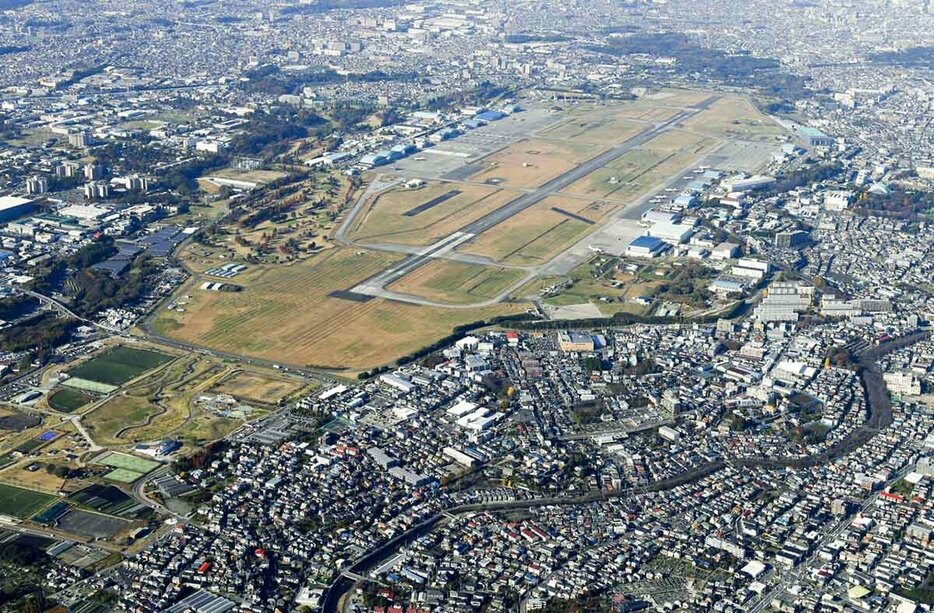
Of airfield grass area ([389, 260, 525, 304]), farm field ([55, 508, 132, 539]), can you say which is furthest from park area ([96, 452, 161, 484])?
airfield grass area ([389, 260, 525, 304])

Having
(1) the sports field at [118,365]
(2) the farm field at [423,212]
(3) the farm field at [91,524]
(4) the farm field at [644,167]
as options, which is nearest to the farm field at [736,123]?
(4) the farm field at [644,167]

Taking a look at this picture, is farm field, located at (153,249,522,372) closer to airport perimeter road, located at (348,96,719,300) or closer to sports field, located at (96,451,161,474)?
airport perimeter road, located at (348,96,719,300)

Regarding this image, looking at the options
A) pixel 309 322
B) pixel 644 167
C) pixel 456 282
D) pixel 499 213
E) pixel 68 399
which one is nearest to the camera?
pixel 68 399

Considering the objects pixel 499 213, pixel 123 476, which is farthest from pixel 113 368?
pixel 499 213

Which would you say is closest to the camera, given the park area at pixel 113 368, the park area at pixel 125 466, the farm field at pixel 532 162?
the park area at pixel 125 466

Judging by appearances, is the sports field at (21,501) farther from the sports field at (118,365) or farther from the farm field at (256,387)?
the farm field at (256,387)

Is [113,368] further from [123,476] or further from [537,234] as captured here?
[537,234]

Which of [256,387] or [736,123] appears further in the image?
[736,123]

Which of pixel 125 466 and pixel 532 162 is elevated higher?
pixel 125 466

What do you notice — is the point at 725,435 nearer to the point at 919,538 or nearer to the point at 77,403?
the point at 919,538
